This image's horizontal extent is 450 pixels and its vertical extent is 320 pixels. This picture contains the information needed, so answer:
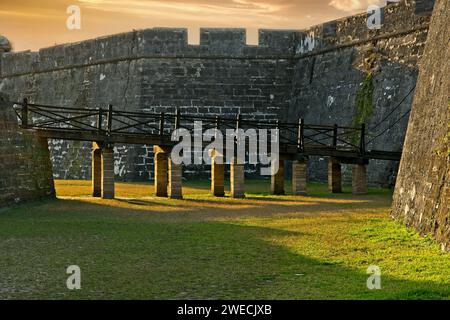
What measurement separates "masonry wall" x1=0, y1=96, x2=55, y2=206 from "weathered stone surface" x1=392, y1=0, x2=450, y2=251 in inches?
334

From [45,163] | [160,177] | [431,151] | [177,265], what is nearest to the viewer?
[177,265]

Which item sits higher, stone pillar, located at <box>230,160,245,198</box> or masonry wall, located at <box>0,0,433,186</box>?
masonry wall, located at <box>0,0,433,186</box>

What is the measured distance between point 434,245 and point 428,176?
181 cm

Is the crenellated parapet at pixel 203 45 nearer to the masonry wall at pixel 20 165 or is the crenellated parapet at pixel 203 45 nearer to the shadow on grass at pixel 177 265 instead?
the masonry wall at pixel 20 165

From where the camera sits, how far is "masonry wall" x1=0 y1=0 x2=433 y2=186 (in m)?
26.7

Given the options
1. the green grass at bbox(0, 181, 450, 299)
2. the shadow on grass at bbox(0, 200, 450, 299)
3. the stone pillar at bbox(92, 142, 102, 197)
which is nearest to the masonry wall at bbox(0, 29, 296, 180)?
the stone pillar at bbox(92, 142, 102, 197)

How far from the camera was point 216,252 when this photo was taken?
11305mm

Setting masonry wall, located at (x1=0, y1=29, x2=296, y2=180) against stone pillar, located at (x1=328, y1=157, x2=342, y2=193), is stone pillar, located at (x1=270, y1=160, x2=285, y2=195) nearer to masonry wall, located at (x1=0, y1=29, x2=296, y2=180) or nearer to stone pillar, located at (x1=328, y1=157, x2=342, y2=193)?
stone pillar, located at (x1=328, y1=157, x2=342, y2=193)

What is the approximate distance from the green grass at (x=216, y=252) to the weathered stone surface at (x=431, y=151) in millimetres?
354

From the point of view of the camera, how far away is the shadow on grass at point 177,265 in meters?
8.63

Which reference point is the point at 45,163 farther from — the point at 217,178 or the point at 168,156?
the point at 217,178

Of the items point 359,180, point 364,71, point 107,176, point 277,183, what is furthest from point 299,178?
point 364,71

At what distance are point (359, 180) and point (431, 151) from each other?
8044 millimetres

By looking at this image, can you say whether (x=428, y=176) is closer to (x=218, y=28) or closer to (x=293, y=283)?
(x=293, y=283)
